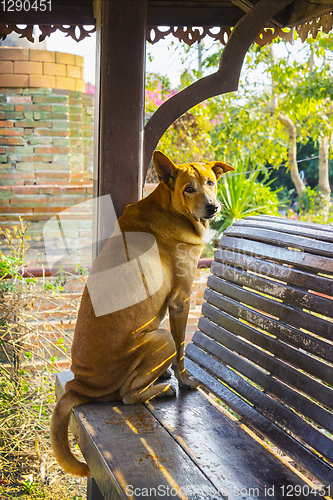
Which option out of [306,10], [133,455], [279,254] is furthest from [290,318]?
[306,10]

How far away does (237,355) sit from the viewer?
2195 mm

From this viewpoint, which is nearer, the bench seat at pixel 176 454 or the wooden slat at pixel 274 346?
the bench seat at pixel 176 454

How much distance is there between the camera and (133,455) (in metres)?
1.49

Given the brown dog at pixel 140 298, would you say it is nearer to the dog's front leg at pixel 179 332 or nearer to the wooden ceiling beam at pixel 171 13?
the dog's front leg at pixel 179 332

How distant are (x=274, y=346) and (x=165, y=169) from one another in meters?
0.96

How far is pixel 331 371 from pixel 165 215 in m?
1.00

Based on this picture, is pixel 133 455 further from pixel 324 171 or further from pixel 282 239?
pixel 324 171

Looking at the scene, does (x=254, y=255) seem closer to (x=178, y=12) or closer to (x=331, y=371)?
(x=331, y=371)

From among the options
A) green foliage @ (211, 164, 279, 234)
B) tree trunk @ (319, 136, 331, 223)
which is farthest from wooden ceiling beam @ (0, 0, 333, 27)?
tree trunk @ (319, 136, 331, 223)

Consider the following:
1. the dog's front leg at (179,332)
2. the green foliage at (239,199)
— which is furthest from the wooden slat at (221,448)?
the green foliage at (239,199)

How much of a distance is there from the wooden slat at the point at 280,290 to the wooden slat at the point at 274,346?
191 millimetres

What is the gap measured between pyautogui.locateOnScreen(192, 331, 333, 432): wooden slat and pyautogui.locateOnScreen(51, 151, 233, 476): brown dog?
1.11 ft

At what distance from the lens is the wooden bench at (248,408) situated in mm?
1383

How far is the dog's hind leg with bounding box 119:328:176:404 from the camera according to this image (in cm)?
187
